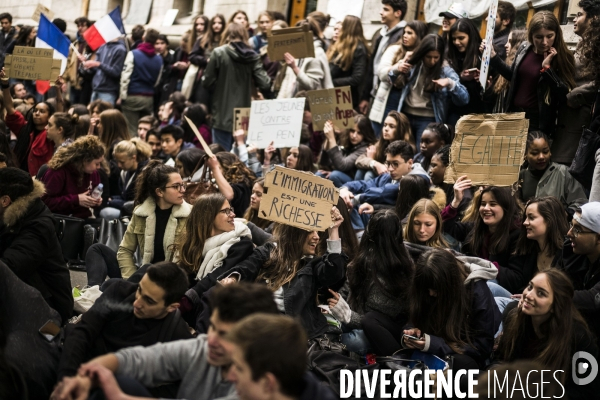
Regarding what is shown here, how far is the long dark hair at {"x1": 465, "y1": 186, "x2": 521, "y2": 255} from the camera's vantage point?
7.24 m

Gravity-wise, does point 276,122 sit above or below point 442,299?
above

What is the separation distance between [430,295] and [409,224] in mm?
1097

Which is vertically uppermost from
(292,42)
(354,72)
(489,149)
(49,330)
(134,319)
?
(292,42)

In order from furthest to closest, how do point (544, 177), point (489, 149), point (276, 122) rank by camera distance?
point (276, 122) < point (544, 177) < point (489, 149)

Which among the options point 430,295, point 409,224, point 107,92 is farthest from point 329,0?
point 430,295

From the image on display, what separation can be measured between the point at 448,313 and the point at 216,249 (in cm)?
168

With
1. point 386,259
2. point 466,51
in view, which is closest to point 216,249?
point 386,259

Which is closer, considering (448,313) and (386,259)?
(448,313)

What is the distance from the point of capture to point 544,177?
807 centimetres

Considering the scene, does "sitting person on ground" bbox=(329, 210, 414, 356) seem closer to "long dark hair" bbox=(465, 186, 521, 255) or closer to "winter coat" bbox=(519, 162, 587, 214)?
"long dark hair" bbox=(465, 186, 521, 255)

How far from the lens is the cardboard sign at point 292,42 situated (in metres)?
11.0

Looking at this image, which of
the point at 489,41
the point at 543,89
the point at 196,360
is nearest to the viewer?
the point at 196,360

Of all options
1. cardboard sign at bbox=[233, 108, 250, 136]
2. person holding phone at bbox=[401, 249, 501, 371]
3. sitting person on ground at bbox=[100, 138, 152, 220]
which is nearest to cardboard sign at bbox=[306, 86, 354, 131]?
cardboard sign at bbox=[233, 108, 250, 136]

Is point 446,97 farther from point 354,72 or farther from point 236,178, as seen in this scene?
point 236,178
